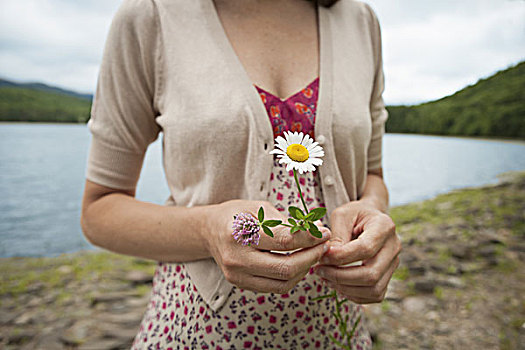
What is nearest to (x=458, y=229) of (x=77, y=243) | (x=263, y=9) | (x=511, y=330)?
(x=511, y=330)

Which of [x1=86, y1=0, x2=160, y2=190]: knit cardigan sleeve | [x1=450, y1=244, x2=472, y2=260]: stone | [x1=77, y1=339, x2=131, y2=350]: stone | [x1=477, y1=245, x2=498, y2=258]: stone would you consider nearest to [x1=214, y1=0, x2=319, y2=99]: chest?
[x1=86, y1=0, x2=160, y2=190]: knit cardigan sleeve

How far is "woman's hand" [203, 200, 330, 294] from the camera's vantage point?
0.32 m

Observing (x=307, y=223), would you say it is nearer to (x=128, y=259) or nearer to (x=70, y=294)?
(x=70, y=294)

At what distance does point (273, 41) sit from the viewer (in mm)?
545

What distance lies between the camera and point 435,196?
337 cm

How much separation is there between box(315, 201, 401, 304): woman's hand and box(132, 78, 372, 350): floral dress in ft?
0.29

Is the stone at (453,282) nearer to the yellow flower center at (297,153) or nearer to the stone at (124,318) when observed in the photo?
the stone at (124,318)

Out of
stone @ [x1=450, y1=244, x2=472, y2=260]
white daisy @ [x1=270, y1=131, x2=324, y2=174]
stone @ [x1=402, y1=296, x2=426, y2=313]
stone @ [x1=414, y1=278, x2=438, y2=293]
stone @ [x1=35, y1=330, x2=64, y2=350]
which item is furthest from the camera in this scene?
stone @ [x1=450, y1=244, x2=472, y2=260]

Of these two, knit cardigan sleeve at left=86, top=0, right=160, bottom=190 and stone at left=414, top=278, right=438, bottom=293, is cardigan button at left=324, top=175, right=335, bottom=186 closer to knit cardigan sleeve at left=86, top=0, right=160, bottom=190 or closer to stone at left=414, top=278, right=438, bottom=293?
knit cardigan sleeve at left=86, top=0, right=160, bottom=190

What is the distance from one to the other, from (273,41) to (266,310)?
0.43m

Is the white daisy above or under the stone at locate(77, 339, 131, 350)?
above

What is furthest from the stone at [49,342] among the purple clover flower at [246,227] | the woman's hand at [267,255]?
the purple clover flower at [246,227]

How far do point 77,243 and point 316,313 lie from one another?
1651 millimetres

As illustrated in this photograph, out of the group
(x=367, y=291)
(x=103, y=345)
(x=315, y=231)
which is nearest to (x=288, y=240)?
(x=315, y=231)
